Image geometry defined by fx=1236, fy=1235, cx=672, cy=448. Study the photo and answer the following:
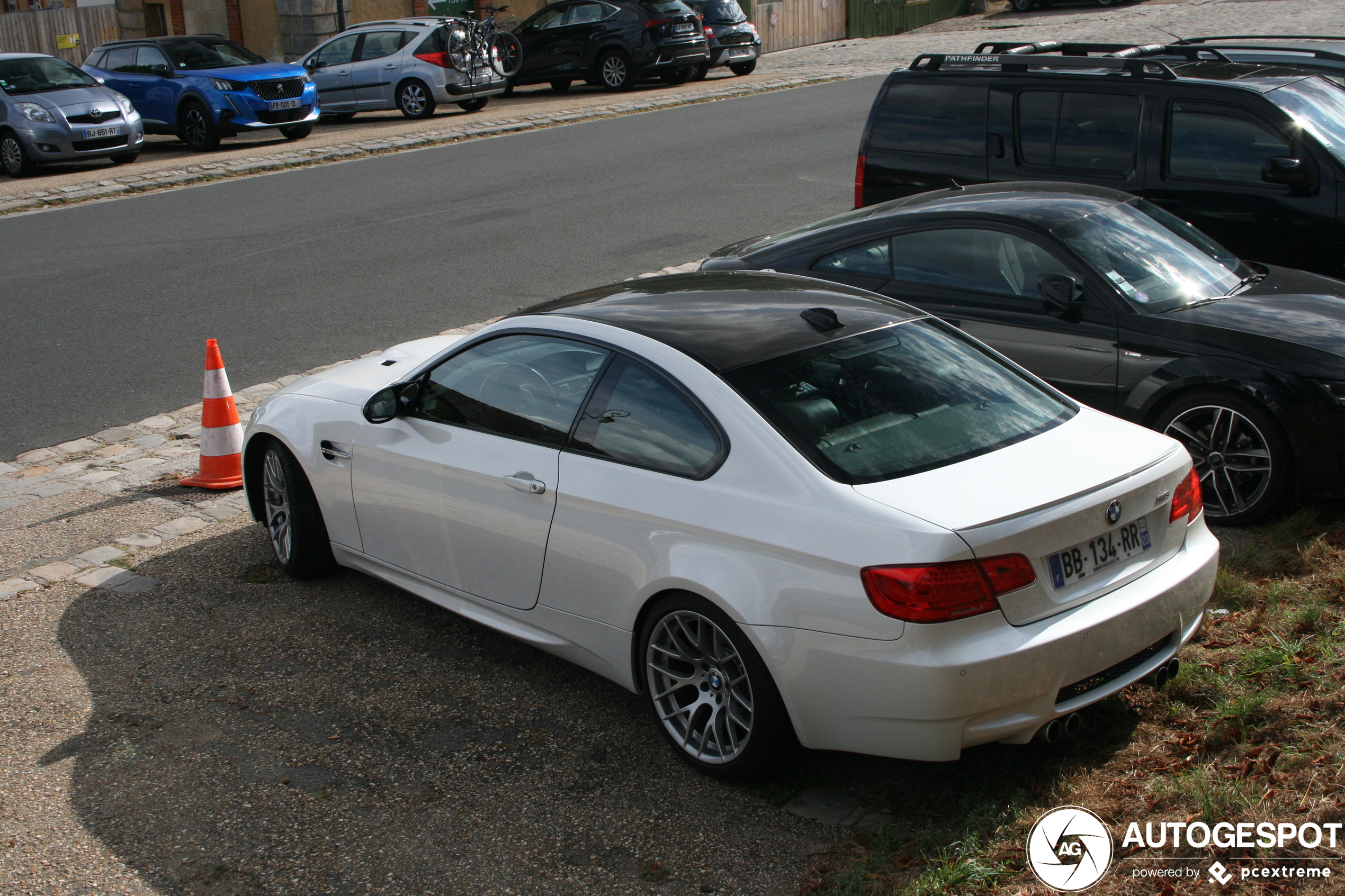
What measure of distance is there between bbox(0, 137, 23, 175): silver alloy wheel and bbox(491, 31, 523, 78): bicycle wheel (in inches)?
337

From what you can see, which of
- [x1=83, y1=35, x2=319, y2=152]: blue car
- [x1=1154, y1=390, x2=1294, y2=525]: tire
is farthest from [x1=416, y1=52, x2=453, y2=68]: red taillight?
[x1=1154, y1=390, x2=1294, y2=525]: tire

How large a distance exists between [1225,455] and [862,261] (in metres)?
2.21

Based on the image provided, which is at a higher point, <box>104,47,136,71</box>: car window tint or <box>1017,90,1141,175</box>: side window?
<box>104,47,136,71</box>: car window tint

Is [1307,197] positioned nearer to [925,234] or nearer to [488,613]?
[925,234]

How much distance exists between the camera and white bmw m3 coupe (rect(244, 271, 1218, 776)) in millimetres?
3566

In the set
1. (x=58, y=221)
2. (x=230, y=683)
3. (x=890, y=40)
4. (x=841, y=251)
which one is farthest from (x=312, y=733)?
(x=890, y=40)

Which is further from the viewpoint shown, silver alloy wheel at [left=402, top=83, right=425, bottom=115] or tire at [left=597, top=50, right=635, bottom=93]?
tire at [left=597, top=50, right=635, bottom=93]

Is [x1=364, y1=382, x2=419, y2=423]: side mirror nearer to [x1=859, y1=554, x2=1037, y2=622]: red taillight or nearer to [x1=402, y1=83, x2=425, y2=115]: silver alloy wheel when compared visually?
[x1=859, y1=554, x2=1037, y2=622]: red taillight

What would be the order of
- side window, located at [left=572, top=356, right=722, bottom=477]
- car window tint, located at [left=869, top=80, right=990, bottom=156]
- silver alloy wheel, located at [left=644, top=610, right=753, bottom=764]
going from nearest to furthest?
silver alloy wheel, located at [left=644, top=610, right=753, bottom=764], side window, located at [left=572, top=356, right=722, bottom=477], car window tint, located at [left=869, top=80, right=990, bottom=156]

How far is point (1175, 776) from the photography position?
3834mm

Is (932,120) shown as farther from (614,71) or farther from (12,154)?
(614,71)

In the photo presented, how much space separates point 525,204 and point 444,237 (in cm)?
174

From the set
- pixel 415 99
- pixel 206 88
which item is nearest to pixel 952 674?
pixel 206 88

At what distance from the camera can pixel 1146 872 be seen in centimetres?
338
